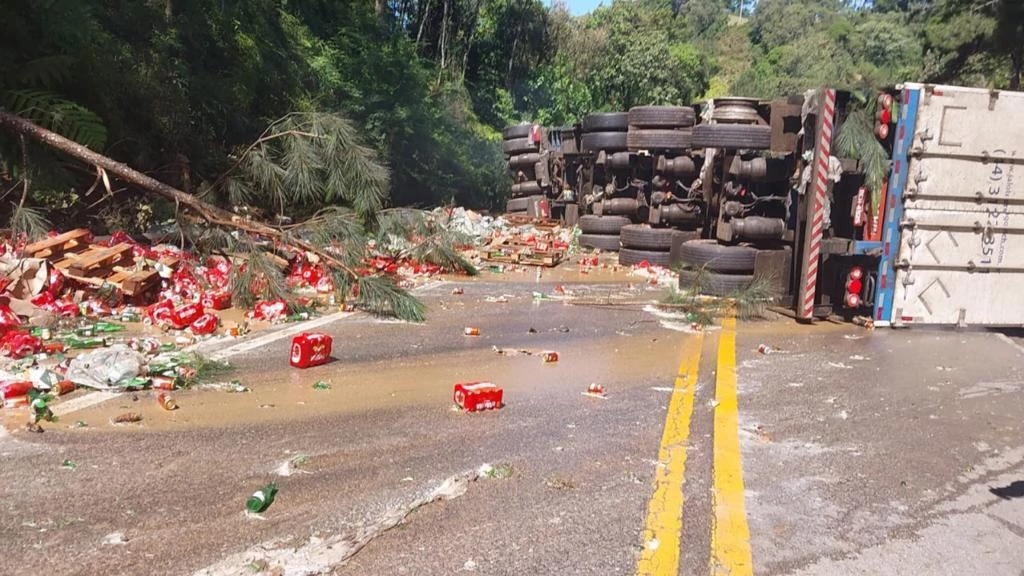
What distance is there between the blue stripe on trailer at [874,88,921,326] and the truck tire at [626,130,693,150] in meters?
4.98

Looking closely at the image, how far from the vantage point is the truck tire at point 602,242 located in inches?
595

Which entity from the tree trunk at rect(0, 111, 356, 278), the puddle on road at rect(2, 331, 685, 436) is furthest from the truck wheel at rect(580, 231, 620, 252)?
the puddle on road at rect(2, 331, 685, 436)

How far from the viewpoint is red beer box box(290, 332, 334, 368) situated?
602 cm

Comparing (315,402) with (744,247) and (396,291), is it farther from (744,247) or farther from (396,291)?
(744,247)

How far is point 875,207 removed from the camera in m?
7.89

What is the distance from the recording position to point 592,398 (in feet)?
17.9

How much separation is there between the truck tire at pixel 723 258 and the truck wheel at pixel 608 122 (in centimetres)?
530

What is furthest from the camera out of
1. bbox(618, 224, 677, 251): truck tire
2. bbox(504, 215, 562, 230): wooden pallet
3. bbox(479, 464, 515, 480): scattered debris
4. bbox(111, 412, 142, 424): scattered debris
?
bbox(504, 215, 562, 230): wooden pallet

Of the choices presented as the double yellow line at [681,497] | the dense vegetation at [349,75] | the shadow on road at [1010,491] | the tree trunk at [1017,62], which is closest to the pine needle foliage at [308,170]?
the dense vegetation at [349,75]

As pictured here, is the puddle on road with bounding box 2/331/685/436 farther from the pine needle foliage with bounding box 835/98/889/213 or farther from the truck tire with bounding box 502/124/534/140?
the truck tire with bounding box 502/124/534/140

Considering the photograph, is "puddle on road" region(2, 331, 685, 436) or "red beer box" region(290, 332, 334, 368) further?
"red beer box" region(290, 332, 334, 368)

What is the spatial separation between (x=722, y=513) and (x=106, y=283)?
6.43m

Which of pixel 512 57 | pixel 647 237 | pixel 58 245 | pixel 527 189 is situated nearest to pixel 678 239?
pixel 647 237

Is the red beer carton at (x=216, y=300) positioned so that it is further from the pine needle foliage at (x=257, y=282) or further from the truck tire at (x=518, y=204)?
the truck tire at (x=518, y=204)
